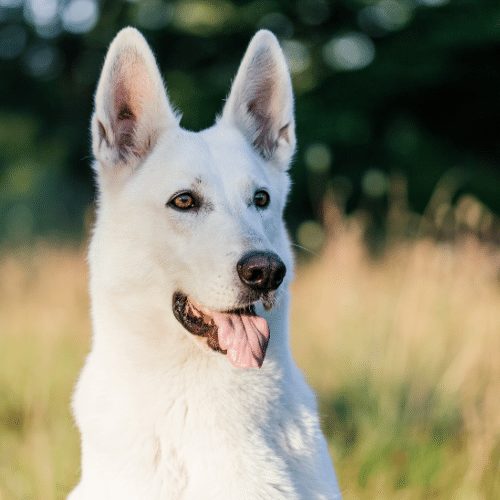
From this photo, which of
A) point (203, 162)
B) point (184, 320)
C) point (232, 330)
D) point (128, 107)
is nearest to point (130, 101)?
point (128, 107)

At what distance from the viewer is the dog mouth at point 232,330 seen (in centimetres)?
277

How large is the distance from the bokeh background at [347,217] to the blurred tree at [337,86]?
4cm

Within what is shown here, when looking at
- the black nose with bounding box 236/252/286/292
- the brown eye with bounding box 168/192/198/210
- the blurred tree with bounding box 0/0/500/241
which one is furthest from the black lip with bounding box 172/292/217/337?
the blurred tree with bounding box 0/0/500/241

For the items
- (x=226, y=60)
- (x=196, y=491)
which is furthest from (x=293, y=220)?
(x=196, y=491)

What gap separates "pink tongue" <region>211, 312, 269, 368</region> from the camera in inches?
109

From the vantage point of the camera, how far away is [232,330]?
281cm

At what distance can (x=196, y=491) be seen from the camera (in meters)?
2.58

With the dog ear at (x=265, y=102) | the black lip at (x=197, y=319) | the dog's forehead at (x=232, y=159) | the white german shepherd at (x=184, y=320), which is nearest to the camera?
the white german shepherd at (x=184, y=320)

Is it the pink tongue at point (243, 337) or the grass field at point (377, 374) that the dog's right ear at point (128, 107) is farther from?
the grass field at point (377, 374)

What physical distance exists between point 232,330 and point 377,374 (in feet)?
8.77

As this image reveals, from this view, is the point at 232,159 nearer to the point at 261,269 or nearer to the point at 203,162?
the point at 203,162

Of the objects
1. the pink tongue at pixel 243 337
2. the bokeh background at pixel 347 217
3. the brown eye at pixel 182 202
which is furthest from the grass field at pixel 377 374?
the brown eye at pixel 182 202

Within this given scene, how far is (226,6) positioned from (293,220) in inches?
162

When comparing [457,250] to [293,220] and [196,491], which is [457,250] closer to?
[196,491]
